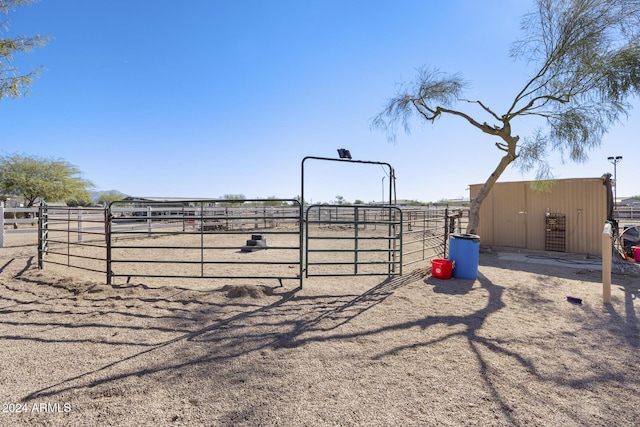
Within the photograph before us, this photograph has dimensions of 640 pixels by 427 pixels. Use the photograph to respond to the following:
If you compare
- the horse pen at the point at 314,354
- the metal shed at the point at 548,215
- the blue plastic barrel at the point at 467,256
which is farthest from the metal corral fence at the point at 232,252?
the metal shed at the point at 548,215

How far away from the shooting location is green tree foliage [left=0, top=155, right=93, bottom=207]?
21266 millimetres

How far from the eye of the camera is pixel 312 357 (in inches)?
105

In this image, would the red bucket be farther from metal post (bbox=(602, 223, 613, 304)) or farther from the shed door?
the shed door

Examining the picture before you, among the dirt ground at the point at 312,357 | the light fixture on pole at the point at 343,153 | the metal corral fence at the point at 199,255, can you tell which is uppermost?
the light fixture on pole at the point at 343,153

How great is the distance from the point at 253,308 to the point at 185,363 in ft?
4.46

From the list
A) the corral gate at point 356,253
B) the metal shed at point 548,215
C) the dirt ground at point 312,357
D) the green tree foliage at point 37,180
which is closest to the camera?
the dirt ground at point 312,357

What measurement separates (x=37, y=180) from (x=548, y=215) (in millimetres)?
29460

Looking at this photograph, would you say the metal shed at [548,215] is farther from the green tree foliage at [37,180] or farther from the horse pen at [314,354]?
the green tree foliage at [37,180]

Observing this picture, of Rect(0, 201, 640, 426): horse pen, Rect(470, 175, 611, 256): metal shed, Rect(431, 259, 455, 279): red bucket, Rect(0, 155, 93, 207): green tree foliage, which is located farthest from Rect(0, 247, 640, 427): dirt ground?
Rect(0, 155, 93, 207): green tree foliage

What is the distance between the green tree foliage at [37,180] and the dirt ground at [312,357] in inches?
897

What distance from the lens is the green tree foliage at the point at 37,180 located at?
2127 centimetres

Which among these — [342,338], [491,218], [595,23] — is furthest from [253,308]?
[595,23]

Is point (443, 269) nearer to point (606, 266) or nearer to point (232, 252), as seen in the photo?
point (606, 266)

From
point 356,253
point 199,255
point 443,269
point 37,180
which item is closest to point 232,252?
point 199,255
